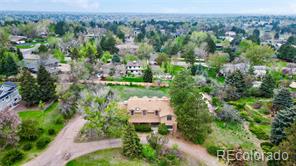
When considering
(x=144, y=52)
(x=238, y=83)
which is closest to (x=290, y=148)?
(x=238, y=83)

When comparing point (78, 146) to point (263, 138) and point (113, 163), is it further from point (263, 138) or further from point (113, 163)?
point (263, 138)

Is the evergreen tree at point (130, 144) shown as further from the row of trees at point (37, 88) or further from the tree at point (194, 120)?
the row of trees at point (37, 88)

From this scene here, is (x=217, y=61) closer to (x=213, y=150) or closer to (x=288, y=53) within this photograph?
(x=288, y=53)

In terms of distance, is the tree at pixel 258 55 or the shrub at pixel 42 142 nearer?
→ the shrub at pixel 42 142

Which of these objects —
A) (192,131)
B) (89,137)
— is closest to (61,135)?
(89,137)

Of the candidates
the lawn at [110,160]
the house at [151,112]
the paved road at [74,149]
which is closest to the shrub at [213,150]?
the paved road at [74,149]

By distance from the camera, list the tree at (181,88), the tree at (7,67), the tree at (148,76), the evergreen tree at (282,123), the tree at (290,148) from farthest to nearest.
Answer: the tree at (7,67), the tree at (148,76), the tree at (181,88), the evergreen tree at (282,123), the tree at (290,148)

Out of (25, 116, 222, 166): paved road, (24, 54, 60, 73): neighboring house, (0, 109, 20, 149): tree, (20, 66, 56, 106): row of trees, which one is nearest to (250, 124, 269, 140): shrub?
(25, 116, 222, 166): paved road
